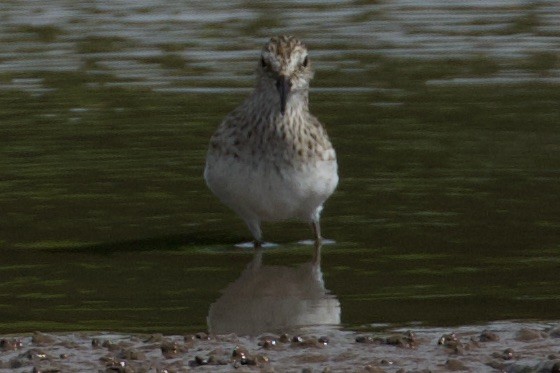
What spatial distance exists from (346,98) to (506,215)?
5592mm

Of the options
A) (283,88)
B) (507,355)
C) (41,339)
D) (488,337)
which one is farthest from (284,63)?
(507,355)

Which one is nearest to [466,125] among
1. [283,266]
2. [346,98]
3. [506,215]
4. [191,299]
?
[346,98]

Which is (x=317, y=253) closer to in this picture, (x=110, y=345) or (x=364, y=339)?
(x=364, y=339)

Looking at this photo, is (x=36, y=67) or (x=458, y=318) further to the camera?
(x=36, y=67)

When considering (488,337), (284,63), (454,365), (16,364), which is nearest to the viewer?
(454,365)

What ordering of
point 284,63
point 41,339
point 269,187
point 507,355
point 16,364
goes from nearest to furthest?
point 507,355 < point 16,364 < point 41,339 < point 269,187 < point 284,63

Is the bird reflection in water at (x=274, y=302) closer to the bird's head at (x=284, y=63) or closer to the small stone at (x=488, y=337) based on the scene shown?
the small stone at (x=488, y=337)

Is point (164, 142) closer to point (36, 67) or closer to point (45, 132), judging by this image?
point (45, 132)

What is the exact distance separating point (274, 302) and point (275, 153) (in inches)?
74.8

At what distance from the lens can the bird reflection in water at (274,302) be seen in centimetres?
1016

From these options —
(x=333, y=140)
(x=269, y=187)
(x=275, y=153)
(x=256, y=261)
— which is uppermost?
(x=275, y=153)

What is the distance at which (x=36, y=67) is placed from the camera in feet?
69.4

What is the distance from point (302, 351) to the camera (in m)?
9.08

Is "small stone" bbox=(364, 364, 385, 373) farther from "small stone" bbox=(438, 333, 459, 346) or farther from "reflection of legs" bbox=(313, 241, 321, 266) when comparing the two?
"reflection of legs" bbox=(313, 241, 321, 266)
